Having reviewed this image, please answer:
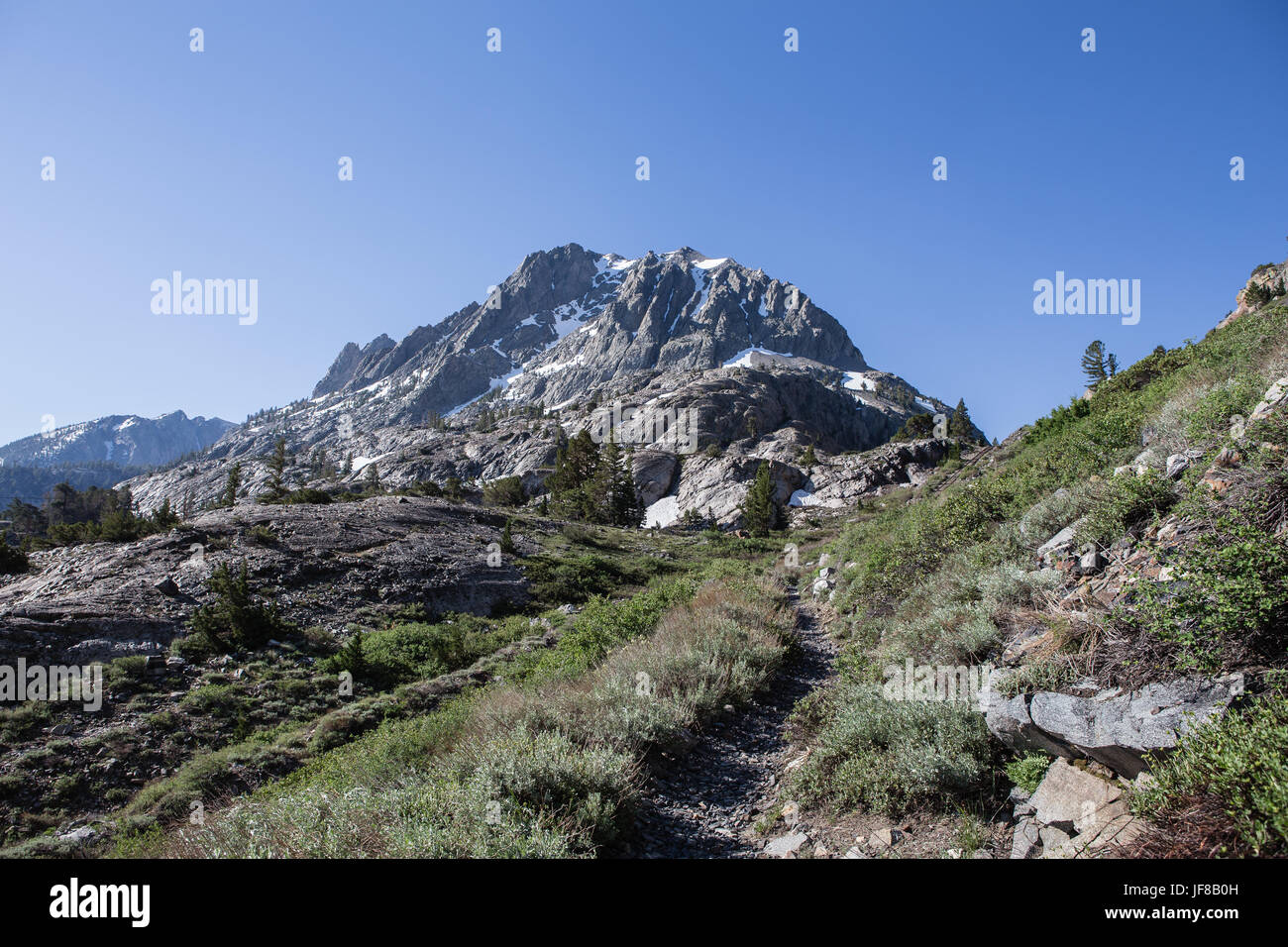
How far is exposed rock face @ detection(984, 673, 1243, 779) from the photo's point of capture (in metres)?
3.93

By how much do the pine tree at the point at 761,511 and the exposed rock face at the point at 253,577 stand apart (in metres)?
26.7

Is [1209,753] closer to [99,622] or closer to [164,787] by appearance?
[164,787]

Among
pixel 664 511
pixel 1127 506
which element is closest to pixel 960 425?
pixel 664 511

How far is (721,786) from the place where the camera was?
674cm

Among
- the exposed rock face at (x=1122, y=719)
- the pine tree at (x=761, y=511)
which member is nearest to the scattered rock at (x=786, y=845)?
the exposed rock face at (x=1122, y=719)

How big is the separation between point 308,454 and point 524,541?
192 meters

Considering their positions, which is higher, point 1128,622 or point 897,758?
point 1128,622

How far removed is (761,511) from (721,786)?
43372mm

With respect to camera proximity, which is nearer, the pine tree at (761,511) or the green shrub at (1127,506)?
the green shrub at (1127,506)

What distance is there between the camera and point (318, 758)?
961 centimetres

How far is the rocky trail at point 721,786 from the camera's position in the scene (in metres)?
5.50

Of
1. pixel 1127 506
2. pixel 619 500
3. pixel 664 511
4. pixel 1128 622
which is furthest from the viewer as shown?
pixel 664 511

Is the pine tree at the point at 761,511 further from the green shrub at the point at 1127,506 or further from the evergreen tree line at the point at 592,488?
the green shrub at the point at 1127,506

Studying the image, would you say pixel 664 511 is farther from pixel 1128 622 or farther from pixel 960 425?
pixel 1128 622
